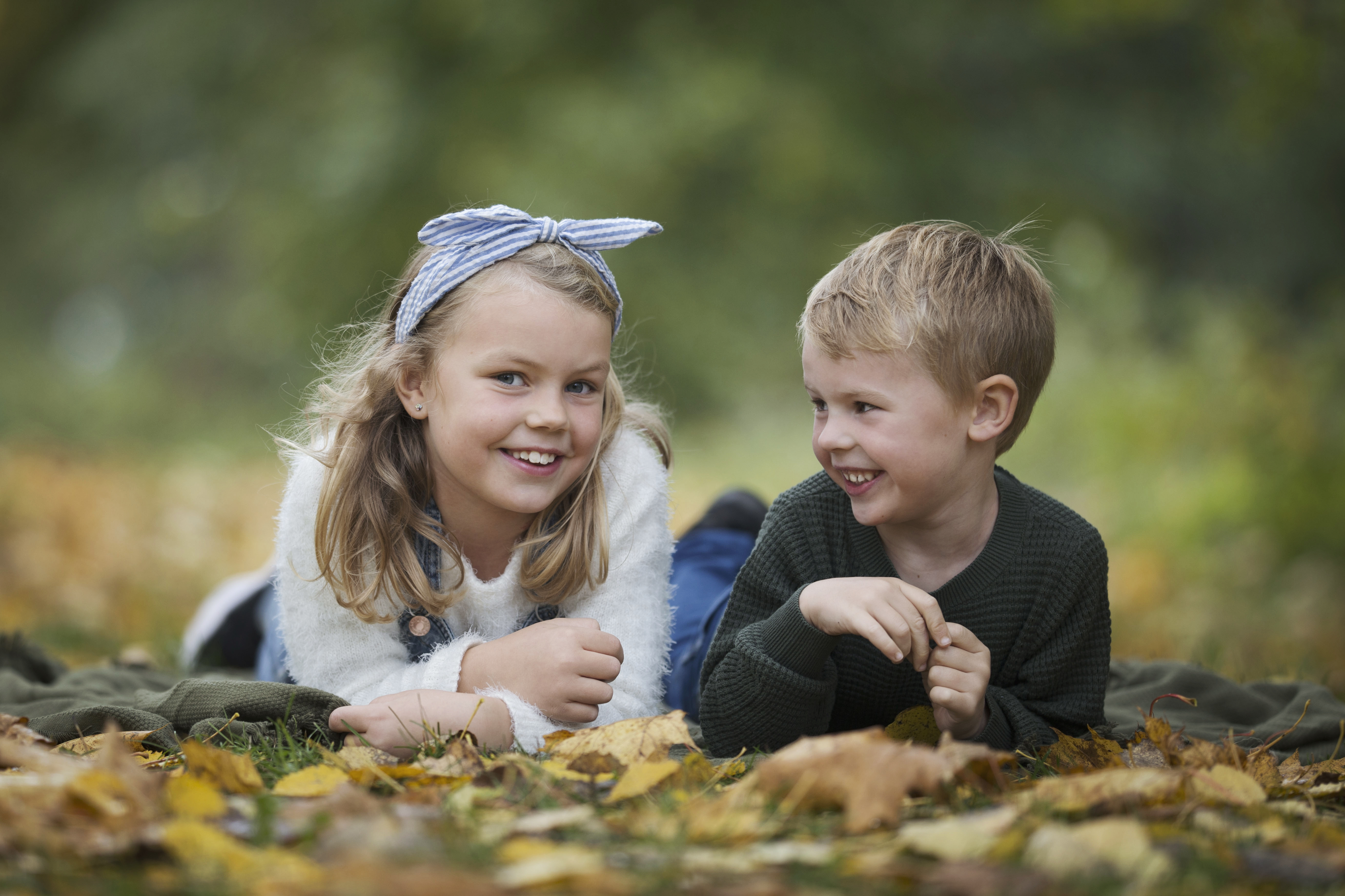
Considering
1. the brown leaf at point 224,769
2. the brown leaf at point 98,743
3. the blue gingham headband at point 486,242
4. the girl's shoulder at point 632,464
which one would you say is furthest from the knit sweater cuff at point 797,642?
the brown leaf at point 98,743

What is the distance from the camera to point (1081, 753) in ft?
7.18

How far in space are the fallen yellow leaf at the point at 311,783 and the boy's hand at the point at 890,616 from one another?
2.91 ft

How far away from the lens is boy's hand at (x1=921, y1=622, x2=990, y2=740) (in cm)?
204

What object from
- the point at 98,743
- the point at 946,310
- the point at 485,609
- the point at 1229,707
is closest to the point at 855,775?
the point at 946,310

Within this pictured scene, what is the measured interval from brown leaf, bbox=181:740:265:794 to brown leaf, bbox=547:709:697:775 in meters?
0.52

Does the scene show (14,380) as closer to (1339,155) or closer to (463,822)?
(463,822)

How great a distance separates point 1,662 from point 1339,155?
10.3m

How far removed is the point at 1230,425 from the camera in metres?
6.84

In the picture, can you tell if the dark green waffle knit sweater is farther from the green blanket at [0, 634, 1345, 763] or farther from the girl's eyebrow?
the girl's eyebrow

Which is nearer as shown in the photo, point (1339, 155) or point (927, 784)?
point (927, 784)

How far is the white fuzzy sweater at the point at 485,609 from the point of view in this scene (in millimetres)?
2607

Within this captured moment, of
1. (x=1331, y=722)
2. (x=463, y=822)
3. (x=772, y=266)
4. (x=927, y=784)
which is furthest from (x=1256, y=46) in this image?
(x=772, y=266)

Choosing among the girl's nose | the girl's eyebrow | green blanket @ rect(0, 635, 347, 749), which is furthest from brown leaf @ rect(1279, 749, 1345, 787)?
green blanket @ rect(0, 635, 347, 749)

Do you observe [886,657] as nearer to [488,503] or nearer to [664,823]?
[664,823]
